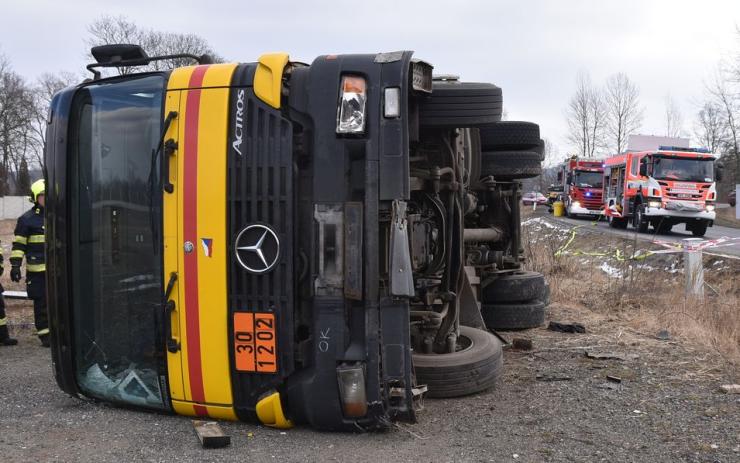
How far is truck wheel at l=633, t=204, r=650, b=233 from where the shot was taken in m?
19.5

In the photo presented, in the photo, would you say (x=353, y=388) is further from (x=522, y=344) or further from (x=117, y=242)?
(x=522, y=344)

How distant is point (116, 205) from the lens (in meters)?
3.27

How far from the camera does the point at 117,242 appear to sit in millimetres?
3260

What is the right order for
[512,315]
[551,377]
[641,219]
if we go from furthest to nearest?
1. [641,219]
2. [512,315]
3. [551,377]

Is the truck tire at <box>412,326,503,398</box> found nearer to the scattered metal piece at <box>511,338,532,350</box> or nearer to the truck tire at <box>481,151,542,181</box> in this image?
the scattered metal piece at <box>511,338,532,350</box>

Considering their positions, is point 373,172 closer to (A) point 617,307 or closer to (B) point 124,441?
(B) point 124,441

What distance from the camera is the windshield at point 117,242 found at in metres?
3.21

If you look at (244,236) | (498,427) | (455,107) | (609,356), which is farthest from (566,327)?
(244,236)

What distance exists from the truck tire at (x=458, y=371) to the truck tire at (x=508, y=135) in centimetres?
221

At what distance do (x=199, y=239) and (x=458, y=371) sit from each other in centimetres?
164

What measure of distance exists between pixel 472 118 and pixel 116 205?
1.86m

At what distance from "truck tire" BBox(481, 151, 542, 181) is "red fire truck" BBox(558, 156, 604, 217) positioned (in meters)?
24.8

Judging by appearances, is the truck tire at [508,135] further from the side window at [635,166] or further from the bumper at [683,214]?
the side window at [635,166]

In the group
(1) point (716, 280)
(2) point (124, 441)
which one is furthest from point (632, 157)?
(2) point (124, 441)
